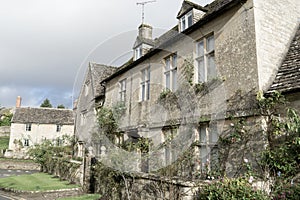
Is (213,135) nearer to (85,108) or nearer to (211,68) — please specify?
(211,68)

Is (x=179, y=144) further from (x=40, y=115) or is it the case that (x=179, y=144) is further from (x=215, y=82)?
(x=40, y=115)

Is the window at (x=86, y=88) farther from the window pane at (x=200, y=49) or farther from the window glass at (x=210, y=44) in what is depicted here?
the window glass at (x=210, y=44)

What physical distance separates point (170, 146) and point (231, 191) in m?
5.13

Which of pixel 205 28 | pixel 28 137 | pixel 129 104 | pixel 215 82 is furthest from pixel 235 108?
pixel 28 137

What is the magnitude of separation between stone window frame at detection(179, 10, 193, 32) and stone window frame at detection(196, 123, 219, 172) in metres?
4.69

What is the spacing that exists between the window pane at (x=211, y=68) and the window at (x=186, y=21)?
7.60ft

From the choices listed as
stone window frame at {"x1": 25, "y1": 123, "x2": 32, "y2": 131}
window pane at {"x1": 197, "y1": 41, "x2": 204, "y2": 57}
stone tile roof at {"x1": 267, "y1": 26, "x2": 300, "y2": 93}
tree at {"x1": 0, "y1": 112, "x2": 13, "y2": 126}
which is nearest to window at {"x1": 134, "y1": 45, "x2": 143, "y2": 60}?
window pane at {"x1": 197, "y1": 41, "x2": 204, "y2": 57}

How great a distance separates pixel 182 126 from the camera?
10.1m

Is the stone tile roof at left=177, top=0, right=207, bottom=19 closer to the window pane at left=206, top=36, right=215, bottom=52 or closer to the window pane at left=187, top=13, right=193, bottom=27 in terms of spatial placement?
the window pane at left=187, top=13, right=193, bottom=27

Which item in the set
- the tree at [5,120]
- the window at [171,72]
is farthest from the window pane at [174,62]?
the tree at [5,120]

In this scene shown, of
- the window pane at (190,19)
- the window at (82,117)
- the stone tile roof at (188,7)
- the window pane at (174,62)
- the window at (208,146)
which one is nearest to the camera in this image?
the window at (208,146)

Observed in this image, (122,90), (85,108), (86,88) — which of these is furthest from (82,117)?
(122,90)

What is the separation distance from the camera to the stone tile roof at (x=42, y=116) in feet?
136

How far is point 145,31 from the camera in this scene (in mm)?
16812
